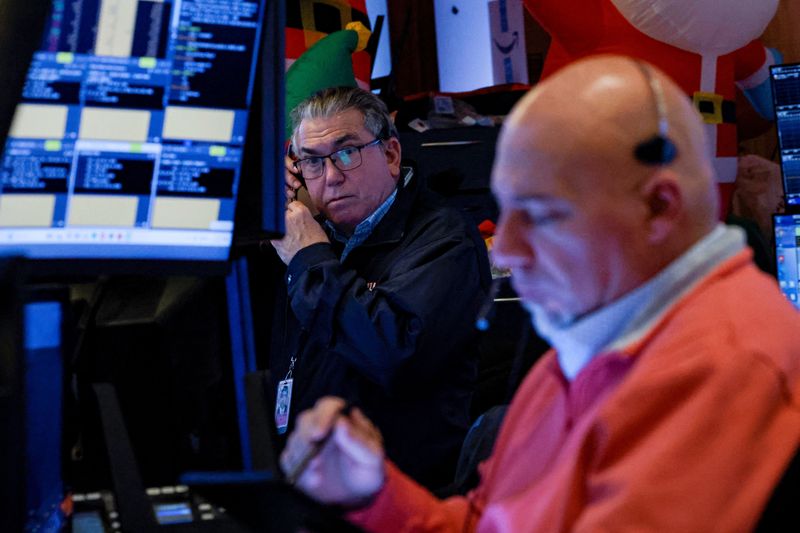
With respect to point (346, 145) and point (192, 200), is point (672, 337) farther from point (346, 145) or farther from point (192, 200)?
point (346, 145)

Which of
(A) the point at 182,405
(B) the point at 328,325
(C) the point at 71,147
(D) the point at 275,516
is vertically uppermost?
(C) the point at 71,147

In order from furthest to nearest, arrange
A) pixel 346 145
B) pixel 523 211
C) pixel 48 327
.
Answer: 1. pixel 346 145
2. pixel 48 327
3. pixel 523 211

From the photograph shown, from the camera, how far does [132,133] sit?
125cm

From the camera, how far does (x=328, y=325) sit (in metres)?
2.22

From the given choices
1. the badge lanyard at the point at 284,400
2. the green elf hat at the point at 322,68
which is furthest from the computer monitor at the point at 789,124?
the badge lanyard at the point at 284,400

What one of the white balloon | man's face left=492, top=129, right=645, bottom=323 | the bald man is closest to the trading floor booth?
the bald man

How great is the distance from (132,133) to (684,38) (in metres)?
2.98

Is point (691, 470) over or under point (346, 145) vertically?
under

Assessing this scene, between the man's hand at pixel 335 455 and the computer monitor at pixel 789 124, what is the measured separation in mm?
2697

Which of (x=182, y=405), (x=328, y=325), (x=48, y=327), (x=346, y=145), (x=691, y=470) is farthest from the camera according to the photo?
(x=346, y=145)

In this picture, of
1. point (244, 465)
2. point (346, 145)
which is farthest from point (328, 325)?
point (244, 465)

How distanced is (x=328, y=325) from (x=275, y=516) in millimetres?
1236

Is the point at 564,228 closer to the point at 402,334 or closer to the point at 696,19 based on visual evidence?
the point at 402,334

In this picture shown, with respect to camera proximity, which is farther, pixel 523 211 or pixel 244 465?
pixel 244 465
